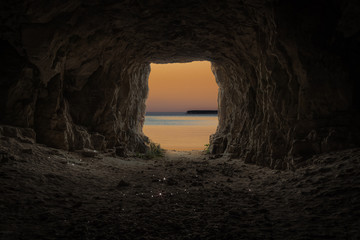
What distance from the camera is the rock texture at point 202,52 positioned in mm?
4750

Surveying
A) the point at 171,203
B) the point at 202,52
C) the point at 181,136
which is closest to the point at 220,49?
the point at 202,52

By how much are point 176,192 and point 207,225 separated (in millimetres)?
1464

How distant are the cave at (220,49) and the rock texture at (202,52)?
1.0 inches

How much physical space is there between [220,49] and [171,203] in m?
6.16

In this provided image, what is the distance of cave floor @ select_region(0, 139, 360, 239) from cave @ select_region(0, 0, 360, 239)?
0.10 feet

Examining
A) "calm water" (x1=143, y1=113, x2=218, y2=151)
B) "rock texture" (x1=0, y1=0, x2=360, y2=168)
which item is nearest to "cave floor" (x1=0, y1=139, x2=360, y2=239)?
"rock texture" (x1=0, y1=0, x2=360, y2=168)

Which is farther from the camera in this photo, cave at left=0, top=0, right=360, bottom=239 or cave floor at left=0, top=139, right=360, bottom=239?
cave at left=0, top=0, right=360, bottom=239

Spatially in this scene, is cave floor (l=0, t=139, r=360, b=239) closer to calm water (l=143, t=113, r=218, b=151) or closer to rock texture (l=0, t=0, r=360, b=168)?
rock texture (l=0, t=0, r=360, b=168)

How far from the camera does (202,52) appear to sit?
902 centimetres

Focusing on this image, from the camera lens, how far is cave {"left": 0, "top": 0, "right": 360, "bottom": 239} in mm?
3404

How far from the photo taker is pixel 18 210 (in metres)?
2.74

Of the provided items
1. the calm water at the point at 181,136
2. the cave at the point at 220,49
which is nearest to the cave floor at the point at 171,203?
Answer: the cave at the point at 220,49

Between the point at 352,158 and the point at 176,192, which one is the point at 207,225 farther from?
the point at 352,158

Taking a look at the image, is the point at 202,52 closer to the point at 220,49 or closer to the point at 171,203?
the point at 220,49
